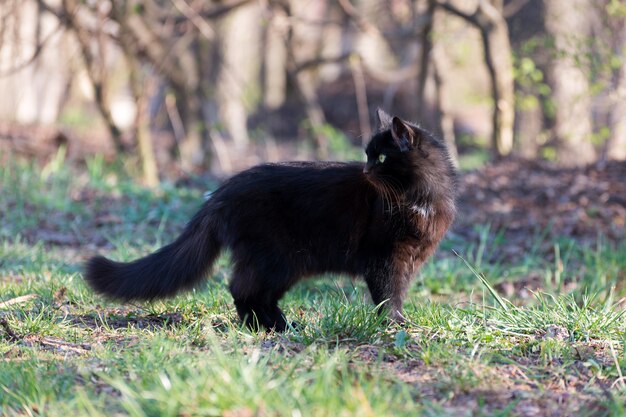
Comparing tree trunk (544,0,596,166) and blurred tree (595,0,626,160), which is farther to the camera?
tree trunk (544,0,596,166)

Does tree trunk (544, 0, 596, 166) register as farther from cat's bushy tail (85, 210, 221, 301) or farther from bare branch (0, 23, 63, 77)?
cat's bushy tail (85, 210, 221, 301)

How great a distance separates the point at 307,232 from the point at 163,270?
2.81 feet

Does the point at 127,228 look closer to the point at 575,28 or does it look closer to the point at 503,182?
the point at 503,182

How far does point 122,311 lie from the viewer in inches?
183

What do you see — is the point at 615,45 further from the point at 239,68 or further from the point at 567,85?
the point at 239,68

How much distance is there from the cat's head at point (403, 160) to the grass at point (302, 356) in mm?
589

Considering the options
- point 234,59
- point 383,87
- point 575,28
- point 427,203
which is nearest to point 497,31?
point 575,28

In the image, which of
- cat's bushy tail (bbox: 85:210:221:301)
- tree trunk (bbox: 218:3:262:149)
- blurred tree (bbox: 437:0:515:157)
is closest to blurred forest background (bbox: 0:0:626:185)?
blurred tree (bbox: 437:0:515:157)

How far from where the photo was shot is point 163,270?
4.35 meters

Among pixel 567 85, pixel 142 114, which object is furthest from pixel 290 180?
pixel 567 85

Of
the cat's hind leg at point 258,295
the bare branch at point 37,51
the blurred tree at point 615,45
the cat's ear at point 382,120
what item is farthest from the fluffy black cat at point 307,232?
the bare branch at point 37,51

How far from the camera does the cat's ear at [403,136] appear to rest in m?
4.37

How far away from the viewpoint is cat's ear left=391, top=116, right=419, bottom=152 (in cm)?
437

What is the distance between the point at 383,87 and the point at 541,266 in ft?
42.2
